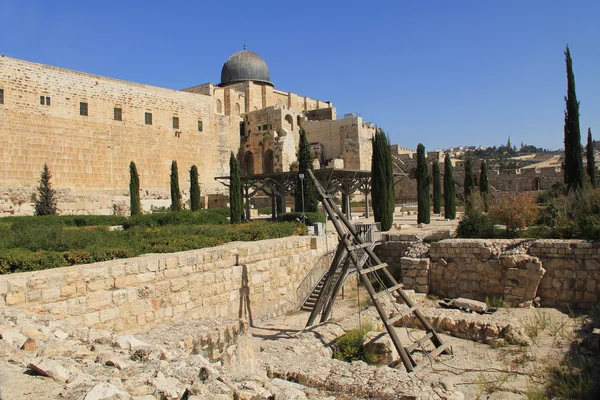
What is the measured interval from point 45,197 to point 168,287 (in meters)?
16.9

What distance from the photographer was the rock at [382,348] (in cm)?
700

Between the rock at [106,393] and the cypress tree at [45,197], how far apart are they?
20137 mm

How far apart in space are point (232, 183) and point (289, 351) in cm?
1409

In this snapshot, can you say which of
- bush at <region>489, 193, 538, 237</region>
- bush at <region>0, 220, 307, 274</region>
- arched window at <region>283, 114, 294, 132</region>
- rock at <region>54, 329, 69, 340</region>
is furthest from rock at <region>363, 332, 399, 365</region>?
arched window at <region>283, 114, 294, 132</region>

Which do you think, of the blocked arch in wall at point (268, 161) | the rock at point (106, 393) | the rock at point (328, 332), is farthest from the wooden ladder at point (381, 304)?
the blocked arch in wall at point (268, 161)

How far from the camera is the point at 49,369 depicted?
3523 mm

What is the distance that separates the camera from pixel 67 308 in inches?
238

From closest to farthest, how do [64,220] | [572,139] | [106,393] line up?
[106,393], [572,139], [64,220]

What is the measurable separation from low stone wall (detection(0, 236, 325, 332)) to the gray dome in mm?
34609

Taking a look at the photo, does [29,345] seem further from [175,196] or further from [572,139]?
[175,196]

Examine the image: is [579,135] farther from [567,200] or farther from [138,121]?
[138,121]

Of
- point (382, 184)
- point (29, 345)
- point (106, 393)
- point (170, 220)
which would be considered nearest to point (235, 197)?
point (170, 220)

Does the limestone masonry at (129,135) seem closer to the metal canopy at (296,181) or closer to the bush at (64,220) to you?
the bush at (64,220)

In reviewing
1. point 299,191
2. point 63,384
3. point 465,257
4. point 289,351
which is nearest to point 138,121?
point 299,191
